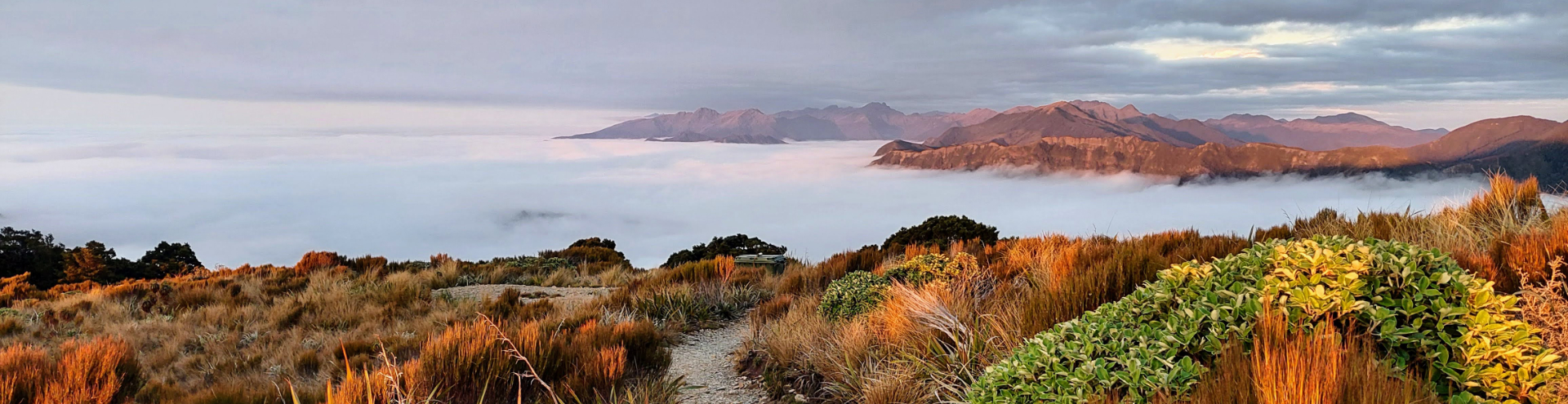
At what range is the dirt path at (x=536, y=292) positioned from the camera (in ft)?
33.4

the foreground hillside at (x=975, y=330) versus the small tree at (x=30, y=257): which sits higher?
the foreground hillside at (x=975, y=330)

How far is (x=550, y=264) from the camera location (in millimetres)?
15031

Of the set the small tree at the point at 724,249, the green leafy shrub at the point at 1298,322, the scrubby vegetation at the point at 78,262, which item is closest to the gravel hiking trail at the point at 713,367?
the green leafy shrub at the point at 1298,322

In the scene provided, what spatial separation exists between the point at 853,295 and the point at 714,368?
1373 millimetres

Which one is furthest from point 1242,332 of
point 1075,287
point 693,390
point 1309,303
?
point 693,390

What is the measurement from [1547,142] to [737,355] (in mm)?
99757

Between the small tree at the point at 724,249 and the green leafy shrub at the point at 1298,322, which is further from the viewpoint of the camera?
the small tree at the point at 724,249

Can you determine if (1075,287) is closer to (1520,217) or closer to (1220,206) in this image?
(1520,217)

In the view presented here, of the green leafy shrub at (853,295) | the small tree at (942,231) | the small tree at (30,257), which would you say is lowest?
the small tree at (30,257)

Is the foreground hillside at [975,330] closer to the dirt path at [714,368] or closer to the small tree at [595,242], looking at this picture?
the dirt path at [714,368]

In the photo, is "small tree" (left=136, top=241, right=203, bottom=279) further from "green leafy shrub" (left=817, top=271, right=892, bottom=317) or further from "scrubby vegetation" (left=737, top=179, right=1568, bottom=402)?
"scrubby vegetation" (left=737, top=179, right=1568, bottom=402)

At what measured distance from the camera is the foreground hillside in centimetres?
225

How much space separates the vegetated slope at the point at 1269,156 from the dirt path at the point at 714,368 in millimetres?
7770

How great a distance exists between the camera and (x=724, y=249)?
58.1 feet
